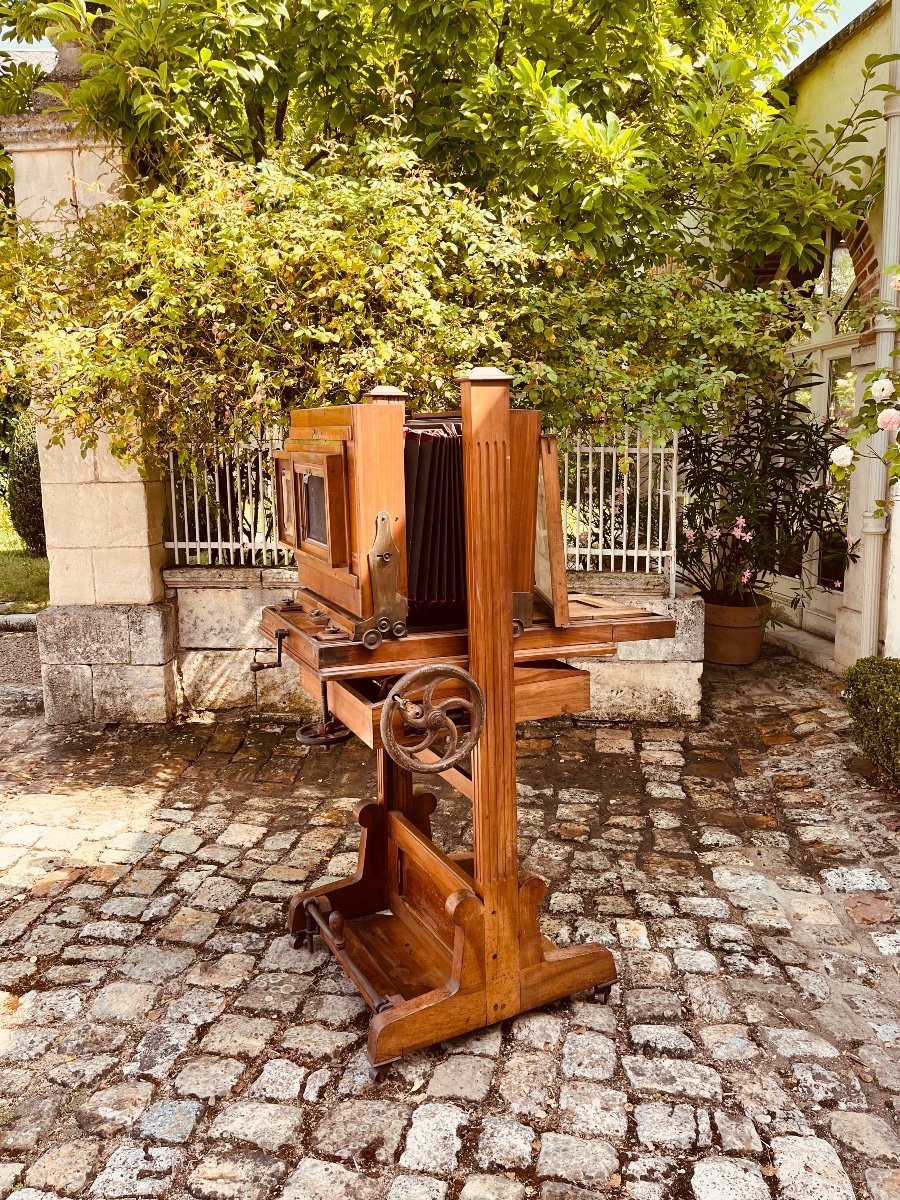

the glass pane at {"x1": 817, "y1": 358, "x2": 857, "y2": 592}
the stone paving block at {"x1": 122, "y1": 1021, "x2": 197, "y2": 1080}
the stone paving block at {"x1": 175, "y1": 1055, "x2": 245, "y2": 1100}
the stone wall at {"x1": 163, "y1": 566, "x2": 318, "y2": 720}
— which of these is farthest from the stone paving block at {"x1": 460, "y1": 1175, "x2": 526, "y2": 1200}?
the glass pane at {"x1": 817, "y1": 358, "x2": 857, "y2": 592}

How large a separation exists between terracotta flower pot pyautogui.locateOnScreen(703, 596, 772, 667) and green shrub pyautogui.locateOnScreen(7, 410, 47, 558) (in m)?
6.84

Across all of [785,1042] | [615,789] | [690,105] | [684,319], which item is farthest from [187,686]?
[690,105]

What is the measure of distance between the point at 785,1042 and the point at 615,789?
89.7 inches

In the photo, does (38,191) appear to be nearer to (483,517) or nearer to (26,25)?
(26,25)

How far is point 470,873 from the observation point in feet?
11.3

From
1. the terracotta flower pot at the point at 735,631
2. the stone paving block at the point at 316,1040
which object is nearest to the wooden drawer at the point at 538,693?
the stone paving block at the point at 316,1040

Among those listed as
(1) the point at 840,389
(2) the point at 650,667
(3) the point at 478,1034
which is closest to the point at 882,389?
(2) the point at 650,667

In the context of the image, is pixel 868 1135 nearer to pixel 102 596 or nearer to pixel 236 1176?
pixel 236 1176

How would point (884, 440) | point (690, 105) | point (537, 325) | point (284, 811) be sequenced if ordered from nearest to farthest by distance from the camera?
point (284, 811) → point (537, 325) → point (884, 440) → point (690, 105)

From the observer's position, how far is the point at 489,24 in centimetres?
621

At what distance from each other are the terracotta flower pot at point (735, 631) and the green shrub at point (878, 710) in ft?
6.12

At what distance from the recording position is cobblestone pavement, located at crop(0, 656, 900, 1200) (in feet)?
8.38

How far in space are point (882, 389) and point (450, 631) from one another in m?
3.56

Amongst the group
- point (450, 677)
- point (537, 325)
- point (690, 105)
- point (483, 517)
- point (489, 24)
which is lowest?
point (450, 677)
